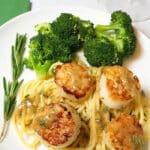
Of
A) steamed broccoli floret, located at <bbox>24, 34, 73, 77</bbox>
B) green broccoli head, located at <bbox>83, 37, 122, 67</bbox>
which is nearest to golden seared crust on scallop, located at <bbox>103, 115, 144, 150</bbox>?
green broccoli head, located at <bbox>83, 37, 122, 67</bbox>

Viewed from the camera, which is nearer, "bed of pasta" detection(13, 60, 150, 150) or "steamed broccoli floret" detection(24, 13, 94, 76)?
"bed of pasta" detection(13, 60, 150, 150)

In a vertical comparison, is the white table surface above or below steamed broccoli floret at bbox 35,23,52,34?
below

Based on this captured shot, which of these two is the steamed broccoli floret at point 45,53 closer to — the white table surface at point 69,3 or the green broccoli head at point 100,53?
the green broccoli head at point 100,53

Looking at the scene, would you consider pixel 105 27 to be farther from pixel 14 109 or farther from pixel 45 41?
pixel 14 109

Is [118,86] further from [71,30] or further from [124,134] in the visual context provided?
[71,30]

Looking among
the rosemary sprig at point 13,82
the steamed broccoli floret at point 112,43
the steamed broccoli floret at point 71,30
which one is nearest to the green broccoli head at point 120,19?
the steamed broccoli floret at point 112,43

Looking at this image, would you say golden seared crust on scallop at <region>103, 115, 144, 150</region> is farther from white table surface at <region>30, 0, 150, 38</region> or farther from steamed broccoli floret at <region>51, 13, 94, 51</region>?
white table surface at <region>30, 0, 150, 38</region>

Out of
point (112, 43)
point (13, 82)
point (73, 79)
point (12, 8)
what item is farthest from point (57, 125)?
point (12, 8)
